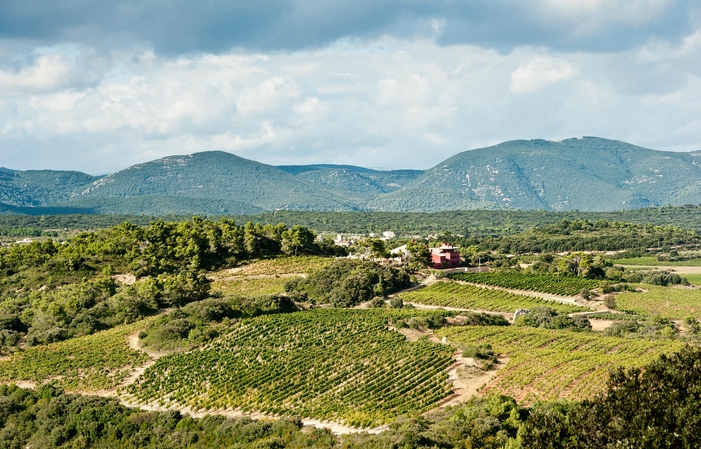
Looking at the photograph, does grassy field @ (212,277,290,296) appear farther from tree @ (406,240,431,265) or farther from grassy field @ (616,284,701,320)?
grassy field @ (616,284,701,320)

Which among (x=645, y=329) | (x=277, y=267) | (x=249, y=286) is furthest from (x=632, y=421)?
(x=277, y=267)

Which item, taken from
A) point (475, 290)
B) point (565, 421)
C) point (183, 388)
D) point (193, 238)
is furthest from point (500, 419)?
point (193, 238)

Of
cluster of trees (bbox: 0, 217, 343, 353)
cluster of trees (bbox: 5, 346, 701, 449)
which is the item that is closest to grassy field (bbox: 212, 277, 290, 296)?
cluster of trees (bbox: 0, 217, 343, 353)

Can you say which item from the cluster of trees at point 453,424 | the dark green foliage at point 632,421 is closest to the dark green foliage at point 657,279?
the cluster of trees at point 453,424

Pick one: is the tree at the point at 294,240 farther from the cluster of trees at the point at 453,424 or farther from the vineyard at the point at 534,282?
the cluster of trees at the point at 453,424

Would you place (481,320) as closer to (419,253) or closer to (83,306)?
(419,253)

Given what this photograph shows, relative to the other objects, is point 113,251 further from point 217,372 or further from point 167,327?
point 217,372
